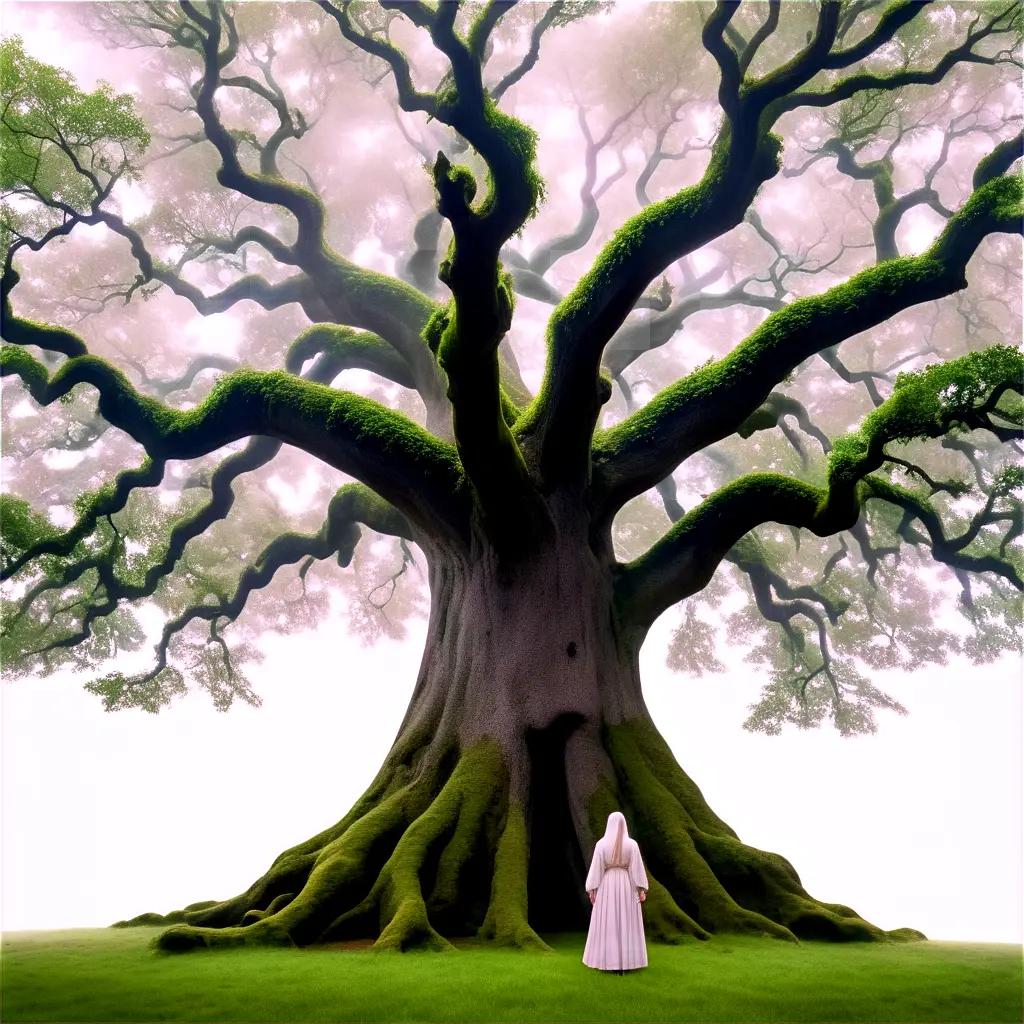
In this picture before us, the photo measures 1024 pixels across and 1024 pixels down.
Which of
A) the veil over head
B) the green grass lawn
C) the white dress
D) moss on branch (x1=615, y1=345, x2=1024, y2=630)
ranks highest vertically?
moss on branch (x1=615, y1=345, x2=1024, y2=630)

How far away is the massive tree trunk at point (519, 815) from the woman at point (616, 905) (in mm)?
769

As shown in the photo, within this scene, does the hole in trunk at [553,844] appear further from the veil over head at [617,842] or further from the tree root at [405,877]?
the veil over head at [617,842]

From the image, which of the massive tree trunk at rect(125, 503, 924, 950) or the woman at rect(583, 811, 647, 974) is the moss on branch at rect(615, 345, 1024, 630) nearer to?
the massive tree trunk at rect(125, 503, 924, 950)

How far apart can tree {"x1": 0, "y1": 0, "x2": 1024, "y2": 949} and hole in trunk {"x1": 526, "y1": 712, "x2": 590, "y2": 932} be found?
3cm

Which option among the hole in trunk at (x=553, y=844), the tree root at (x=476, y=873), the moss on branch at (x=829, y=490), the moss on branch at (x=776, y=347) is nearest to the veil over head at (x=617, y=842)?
the tree root at (x=476, y=873)

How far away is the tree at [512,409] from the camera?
7.72 m

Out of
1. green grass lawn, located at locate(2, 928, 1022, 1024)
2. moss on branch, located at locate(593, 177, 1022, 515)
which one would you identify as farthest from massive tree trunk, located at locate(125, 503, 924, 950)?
moss on branch, located at locate(593, 177, 1022, 515)

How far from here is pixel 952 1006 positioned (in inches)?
221

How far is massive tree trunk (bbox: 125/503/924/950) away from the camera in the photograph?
7543mm

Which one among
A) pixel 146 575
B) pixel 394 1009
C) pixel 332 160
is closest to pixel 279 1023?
pixel 394 1009

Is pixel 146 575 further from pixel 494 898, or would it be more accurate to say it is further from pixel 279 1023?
pixel 279 1023

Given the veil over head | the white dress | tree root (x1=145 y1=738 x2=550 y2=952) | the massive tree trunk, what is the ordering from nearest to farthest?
the white dress → the veil over head → tree root (x1=145 y1=738 x2=550 y2=952) → the massive tree trunk

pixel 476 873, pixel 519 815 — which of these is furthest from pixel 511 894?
pixel 519 815

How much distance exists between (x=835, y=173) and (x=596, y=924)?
1431cm
